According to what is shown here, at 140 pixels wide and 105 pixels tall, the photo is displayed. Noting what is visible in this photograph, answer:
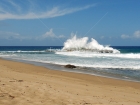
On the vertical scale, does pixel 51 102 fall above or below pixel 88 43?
below

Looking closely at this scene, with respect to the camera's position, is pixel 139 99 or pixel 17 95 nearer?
pixel 17 95

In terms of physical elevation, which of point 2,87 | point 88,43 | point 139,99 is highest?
point 88,43

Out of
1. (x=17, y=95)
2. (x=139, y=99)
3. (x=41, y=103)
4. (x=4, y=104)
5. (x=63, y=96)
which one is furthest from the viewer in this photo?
(x=139, y=99)

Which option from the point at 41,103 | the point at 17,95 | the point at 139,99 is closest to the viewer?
the point at 41,103

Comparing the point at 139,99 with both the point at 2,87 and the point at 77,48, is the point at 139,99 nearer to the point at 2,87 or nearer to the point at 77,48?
the point at 2,87

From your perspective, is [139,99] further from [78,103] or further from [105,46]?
[105,46]

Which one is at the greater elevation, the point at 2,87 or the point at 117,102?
the point at 2,87

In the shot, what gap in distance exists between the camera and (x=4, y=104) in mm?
5289

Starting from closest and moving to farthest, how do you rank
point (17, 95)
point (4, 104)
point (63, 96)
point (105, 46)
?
1. point (4, 104)
2. point (17, 95)
3. point (63, 96)
4. point (105, 46)

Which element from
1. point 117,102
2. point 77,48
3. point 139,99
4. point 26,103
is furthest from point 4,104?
point 77,48

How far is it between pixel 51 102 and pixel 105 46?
51692mm

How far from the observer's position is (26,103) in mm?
5520

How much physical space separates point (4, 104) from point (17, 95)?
0.88m

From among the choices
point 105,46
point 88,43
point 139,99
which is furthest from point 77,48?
point 139,99
